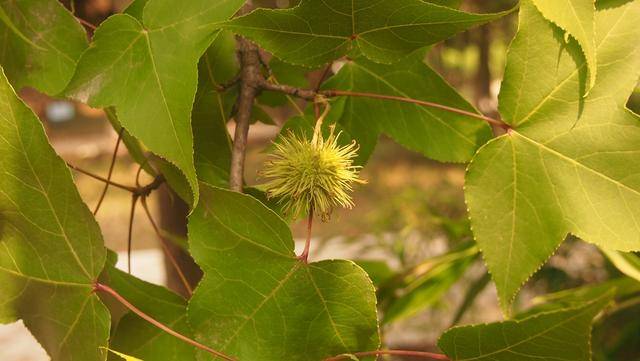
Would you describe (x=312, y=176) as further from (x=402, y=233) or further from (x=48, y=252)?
(x=402, y=233)

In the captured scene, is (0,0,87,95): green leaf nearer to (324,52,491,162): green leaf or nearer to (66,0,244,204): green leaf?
(66,0,244,204): green leaf

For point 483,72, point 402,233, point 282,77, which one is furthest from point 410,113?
point 483,72

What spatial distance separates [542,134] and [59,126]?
356 centimetres

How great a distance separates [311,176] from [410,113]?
4.0 inches

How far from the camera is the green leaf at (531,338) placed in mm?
279

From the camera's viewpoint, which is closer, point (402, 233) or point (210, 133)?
point (210, 133)

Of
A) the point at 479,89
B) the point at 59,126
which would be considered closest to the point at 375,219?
the point at 479,89

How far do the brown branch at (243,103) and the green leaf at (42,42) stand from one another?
9 centimetres

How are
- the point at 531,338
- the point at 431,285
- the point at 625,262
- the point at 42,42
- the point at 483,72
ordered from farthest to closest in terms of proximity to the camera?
1. the point at 483,72
2. the point at 431,285
3. the point at 625,262
4. the point at 42,42
5. the point at 531,338

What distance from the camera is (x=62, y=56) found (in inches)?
15.4

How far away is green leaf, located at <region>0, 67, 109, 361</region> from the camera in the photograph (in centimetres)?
33

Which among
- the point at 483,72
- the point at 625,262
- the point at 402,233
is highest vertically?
the point at 483,72

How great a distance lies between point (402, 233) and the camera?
4.95 ft

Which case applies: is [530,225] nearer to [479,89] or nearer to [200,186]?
[200,186]
